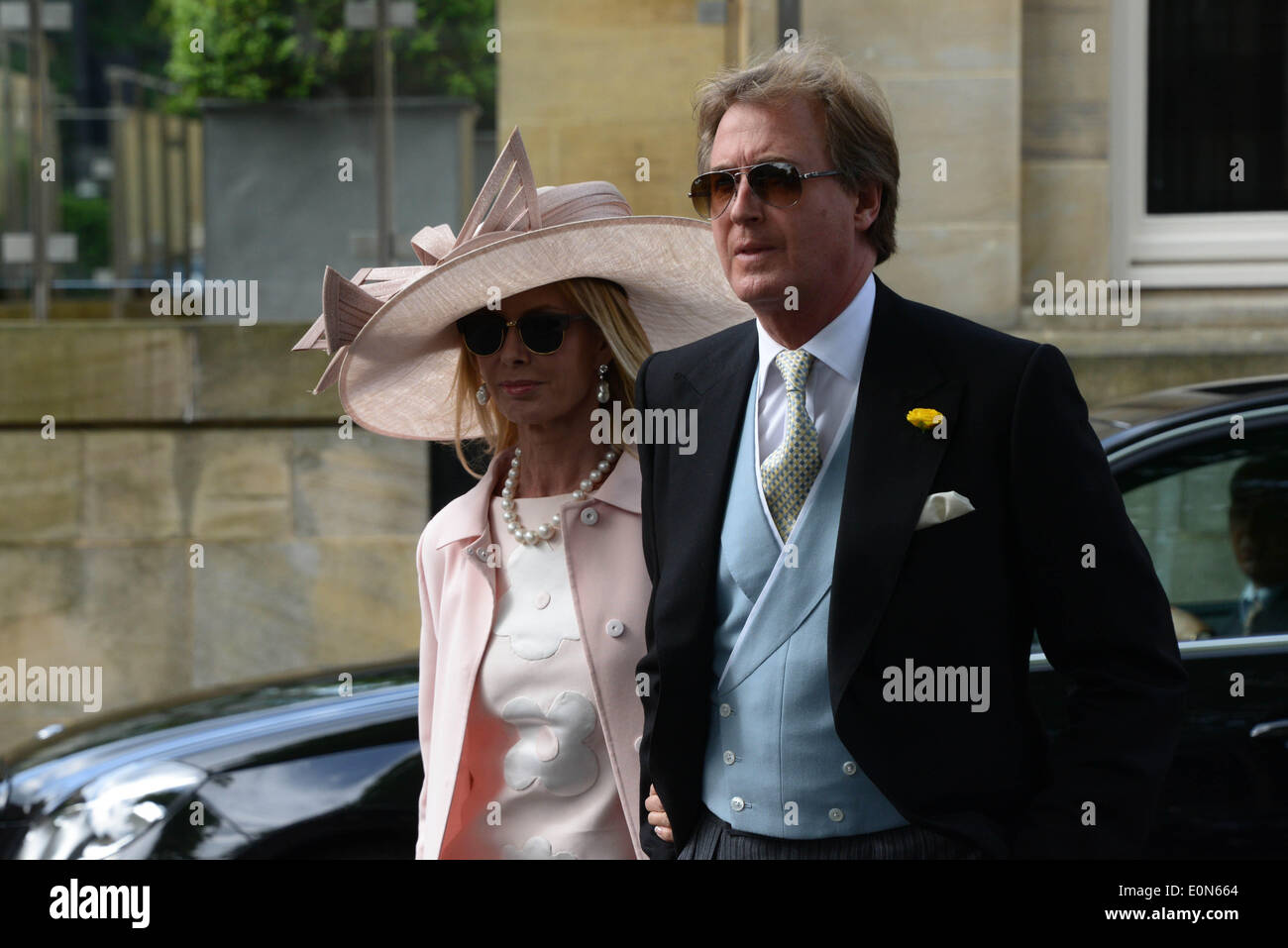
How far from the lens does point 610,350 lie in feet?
9.57

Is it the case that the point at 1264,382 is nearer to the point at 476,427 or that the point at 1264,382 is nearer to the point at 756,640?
the point at 476,427

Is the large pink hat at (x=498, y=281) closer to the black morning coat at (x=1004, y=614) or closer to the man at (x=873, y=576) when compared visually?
the man at (x=873, y=576)

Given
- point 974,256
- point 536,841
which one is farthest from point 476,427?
point 974,256

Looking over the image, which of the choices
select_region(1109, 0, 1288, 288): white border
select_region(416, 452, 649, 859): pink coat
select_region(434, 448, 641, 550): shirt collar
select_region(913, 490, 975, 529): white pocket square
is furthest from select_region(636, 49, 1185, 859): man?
select_region(1109, 0, 1288, 288): white border

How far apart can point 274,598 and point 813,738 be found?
5760 mm

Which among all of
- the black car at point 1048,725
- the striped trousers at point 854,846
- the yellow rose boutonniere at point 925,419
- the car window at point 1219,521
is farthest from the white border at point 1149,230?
the striped trousers at point 854,846

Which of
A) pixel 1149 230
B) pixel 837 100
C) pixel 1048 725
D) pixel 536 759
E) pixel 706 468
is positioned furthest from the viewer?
pixel 1149 230

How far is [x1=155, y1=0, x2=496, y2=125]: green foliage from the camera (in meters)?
7.86

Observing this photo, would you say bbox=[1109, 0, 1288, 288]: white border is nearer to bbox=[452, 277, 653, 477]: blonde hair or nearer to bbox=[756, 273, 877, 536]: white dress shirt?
bbox=[452, 277, 653, 477]: blonde hair

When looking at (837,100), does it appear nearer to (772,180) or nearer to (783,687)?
(772,180)

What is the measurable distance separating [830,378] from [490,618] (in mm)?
801

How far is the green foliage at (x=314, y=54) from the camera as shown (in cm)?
786

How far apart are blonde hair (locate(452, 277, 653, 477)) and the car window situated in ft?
4.86

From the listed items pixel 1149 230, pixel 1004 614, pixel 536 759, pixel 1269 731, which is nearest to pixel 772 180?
pixel 1004 614
